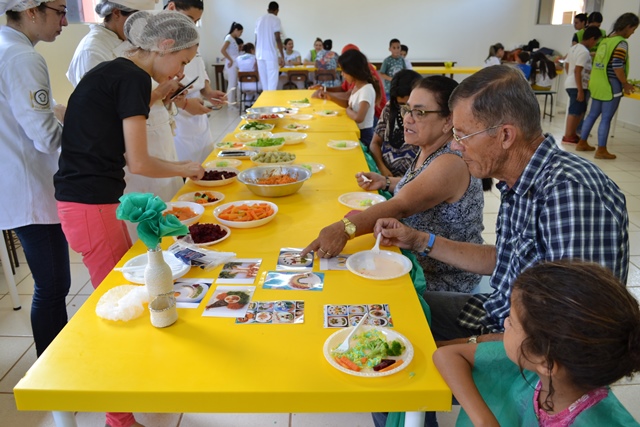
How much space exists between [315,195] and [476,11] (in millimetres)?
10001

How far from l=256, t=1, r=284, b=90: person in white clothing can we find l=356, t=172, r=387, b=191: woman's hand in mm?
5954

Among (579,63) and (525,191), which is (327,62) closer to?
(579,63)

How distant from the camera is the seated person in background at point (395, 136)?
287 centimetres

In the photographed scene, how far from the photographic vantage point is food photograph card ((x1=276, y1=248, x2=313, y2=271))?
1540 millimetres

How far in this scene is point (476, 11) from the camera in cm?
1057

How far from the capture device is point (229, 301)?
1.35 meters

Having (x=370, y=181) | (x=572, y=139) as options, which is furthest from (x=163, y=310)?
(x=572, y=139)

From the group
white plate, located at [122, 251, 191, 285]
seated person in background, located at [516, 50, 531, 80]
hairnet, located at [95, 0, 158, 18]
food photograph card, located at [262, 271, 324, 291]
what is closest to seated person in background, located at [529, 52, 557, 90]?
seated person in background, located at [516, 50, 531, 80]

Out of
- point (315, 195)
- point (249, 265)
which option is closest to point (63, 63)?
Result: point (315, 195)

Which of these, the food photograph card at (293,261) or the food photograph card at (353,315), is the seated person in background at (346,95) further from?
the food photograph card at (353,315)

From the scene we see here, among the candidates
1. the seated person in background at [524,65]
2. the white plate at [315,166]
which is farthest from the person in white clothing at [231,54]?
the white plate at [315,166]

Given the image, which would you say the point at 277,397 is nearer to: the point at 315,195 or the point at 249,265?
the point at 249,265

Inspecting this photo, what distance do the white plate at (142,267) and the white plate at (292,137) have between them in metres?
1.73

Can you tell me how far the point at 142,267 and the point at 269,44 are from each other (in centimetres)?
684
